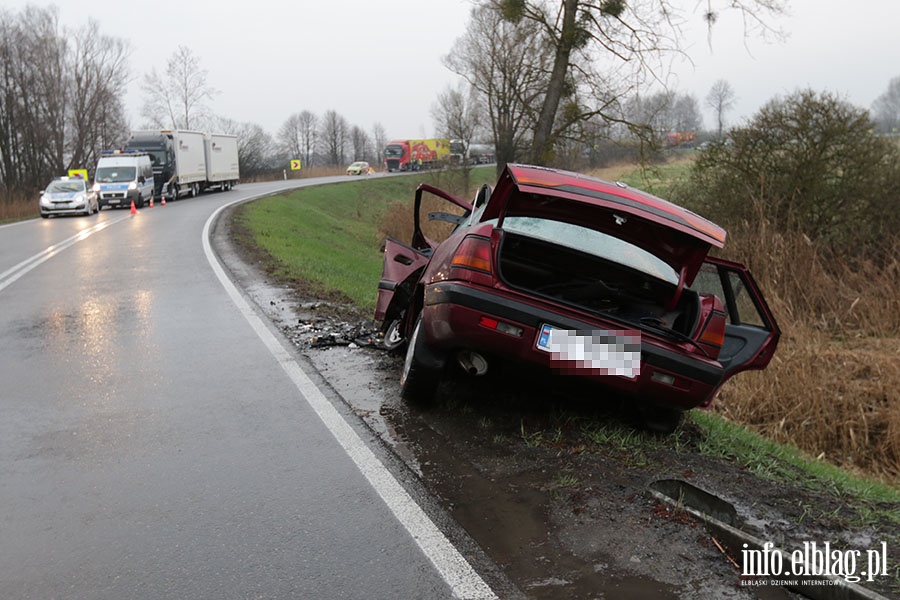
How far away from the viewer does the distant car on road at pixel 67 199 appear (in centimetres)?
2608

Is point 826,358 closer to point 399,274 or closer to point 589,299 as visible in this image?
point 589,299

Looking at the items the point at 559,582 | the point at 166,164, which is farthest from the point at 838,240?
the point at 166,164

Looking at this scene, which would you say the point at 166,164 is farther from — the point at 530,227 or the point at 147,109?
the point at 147,109

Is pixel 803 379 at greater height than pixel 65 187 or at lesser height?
lesser

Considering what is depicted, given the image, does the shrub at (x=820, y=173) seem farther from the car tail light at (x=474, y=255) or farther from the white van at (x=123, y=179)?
the white van at (x=123, y=179)

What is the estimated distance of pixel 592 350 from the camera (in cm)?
443

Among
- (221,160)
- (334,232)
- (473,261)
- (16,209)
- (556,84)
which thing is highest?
(556,84)

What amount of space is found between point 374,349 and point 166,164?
29053mm

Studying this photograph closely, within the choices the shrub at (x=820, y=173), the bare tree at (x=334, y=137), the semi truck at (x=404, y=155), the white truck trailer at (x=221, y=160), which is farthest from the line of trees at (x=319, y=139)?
the shrub at (x=820, y=173)

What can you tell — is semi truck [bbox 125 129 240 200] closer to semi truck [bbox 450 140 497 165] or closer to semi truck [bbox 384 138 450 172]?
semi truck [bbox 450 140 497 165]

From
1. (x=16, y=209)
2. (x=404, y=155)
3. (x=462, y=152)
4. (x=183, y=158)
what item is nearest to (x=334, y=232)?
(x=183, y=158)

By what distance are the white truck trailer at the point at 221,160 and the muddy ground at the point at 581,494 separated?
35527mm

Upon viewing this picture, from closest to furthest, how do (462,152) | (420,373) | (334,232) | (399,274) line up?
(420,373) → (399,274) → (334,232) → (462,152)

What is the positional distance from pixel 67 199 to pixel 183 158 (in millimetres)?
9232
